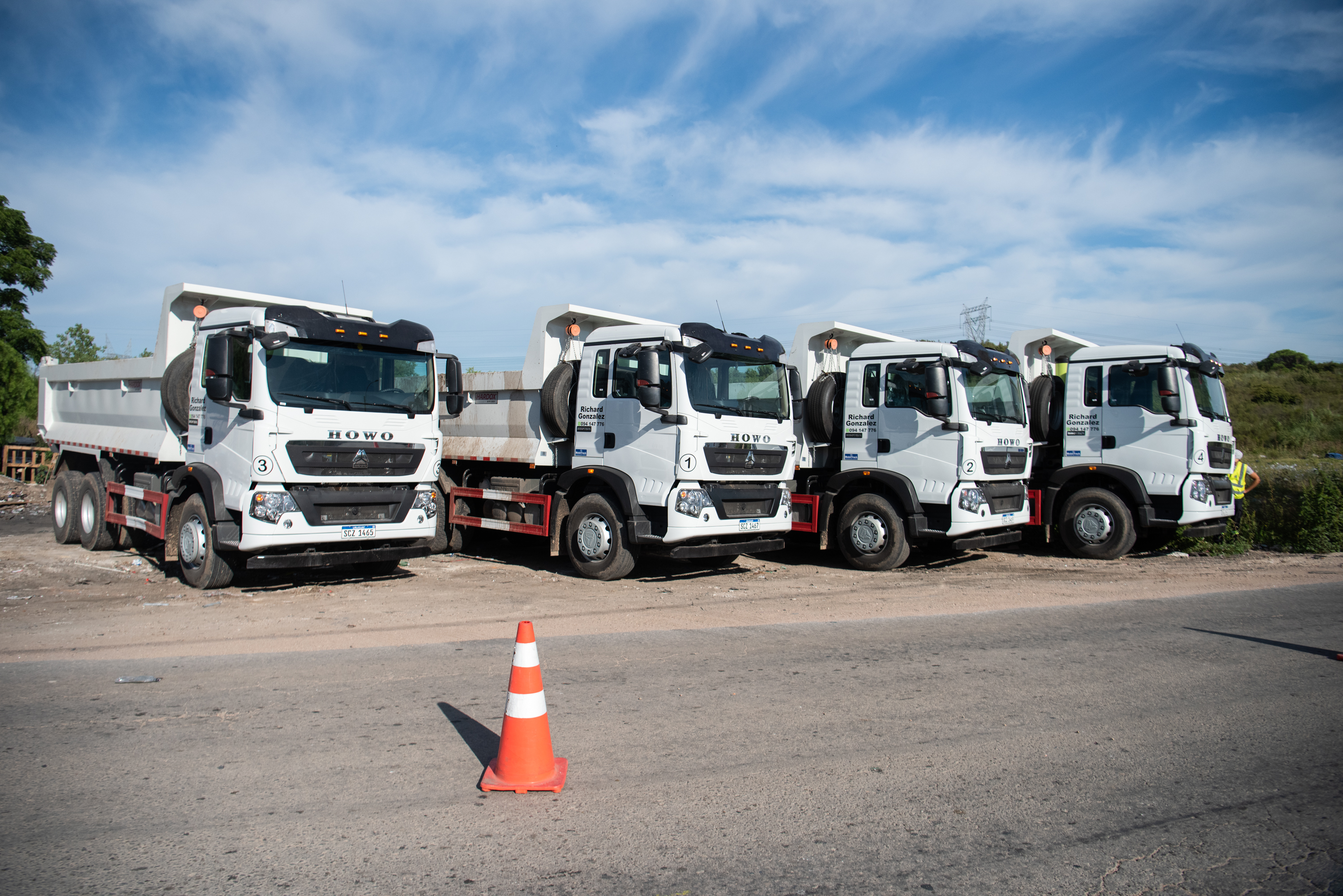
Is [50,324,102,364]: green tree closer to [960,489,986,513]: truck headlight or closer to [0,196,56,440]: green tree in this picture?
[0,196,56,440]: green tree

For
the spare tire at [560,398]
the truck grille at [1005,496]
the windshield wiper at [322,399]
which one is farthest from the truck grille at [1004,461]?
the windshield wiper at [322,399]

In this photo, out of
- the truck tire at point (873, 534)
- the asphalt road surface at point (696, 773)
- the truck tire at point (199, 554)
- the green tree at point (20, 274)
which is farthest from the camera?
the green tree at point (20, 274)

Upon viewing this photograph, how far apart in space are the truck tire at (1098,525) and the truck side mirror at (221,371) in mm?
11074

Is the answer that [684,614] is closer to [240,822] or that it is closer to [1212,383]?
[240,822]

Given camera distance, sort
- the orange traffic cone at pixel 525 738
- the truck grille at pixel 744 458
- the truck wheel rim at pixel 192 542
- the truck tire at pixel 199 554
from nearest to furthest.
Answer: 1. the orange traffic cone at pixel 525 738
2. the truck tire at pixel 199 554
3. the truck wheel rim at pixel 192 542
4. the truck grille at pixel 744 458

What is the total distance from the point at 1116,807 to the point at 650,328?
714cm

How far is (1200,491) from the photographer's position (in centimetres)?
1173

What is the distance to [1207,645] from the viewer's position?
22.7ft

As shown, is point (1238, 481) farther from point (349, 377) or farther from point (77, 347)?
point (77, 347)

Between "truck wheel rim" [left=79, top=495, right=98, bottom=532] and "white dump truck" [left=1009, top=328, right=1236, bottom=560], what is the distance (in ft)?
44.3

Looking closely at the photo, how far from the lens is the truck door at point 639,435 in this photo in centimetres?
946

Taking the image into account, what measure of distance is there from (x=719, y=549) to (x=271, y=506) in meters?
4.74

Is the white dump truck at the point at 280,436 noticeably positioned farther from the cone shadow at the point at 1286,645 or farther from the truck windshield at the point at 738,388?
the cone shadow at the point at 1286,645

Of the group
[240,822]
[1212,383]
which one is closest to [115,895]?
[240,822]
